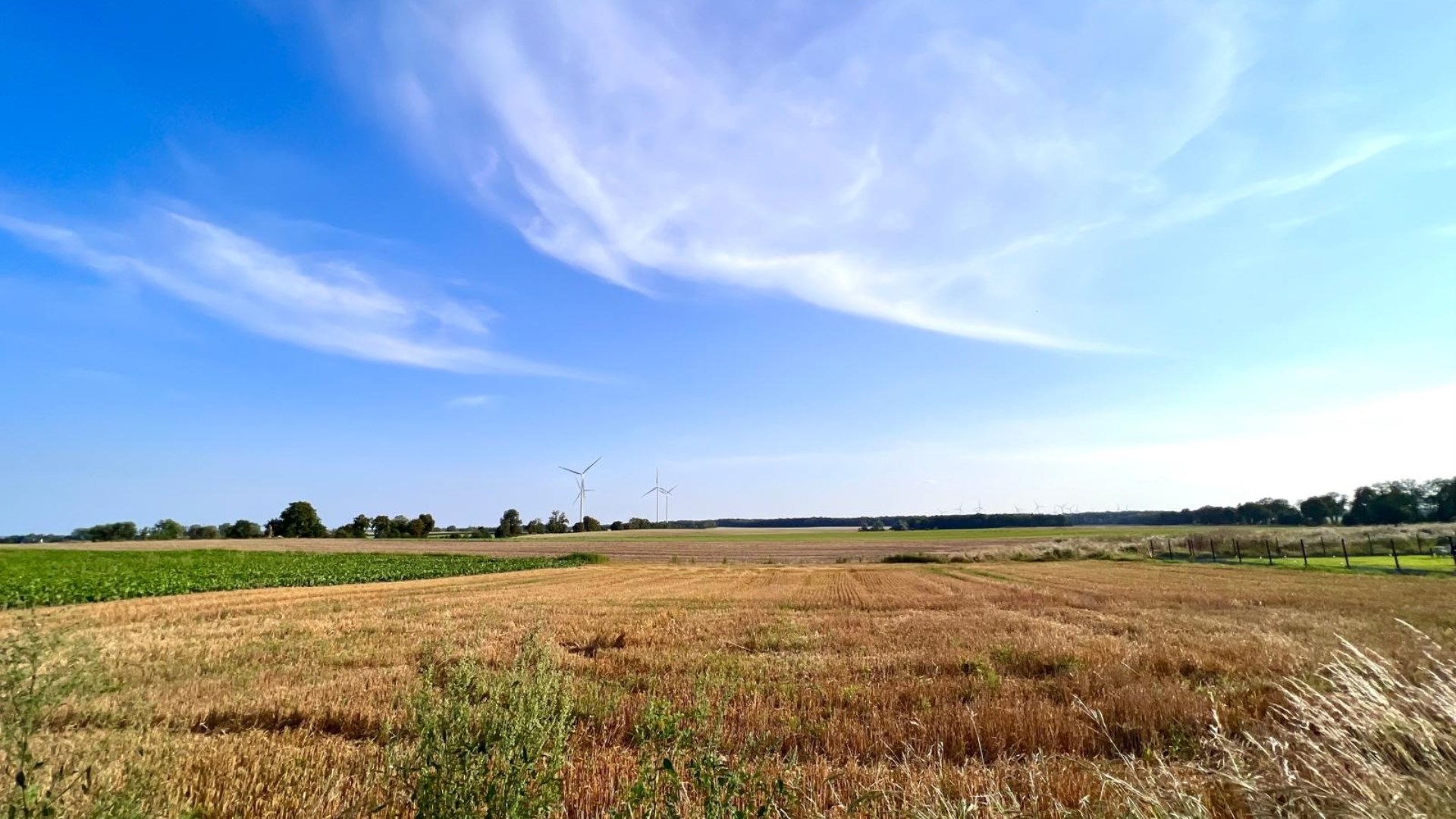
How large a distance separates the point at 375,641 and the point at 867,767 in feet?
38.2

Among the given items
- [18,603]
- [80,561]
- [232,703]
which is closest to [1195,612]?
[232,703]

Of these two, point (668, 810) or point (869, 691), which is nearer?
point (668, 810)

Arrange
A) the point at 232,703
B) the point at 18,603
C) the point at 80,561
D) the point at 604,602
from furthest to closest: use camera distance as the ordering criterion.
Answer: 1. the point at 80,561
2. the point at 18,603
3. the point at 604,602
4. the point at 232,703

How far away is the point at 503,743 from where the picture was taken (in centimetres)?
369

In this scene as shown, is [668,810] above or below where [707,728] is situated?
above

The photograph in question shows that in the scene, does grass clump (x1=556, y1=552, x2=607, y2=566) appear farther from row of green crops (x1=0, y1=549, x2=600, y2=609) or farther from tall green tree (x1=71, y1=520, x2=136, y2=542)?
tall green tree (x1=71, y1=520, x2=136, y2=542)

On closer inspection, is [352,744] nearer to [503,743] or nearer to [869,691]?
[503,743]

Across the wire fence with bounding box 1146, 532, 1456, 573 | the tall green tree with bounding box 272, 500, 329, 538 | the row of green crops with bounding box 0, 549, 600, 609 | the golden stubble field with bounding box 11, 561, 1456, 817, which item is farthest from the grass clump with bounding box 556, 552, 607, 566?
the tall green tree with bounding box 272, 500, 329, 538

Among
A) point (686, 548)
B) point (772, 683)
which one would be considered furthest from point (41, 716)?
point (686, 548)

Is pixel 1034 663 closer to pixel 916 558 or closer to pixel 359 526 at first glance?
pixel 916 558

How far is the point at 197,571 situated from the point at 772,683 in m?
48.6

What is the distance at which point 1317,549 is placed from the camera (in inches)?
2520

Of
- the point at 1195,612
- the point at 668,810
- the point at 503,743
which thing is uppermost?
the point at 503,743

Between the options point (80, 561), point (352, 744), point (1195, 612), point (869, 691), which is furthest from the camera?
point (80, 561)
